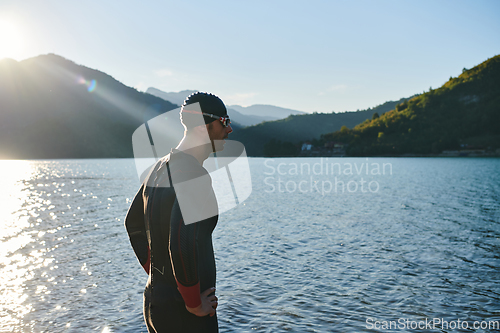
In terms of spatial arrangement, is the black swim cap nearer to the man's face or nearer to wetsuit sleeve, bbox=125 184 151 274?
the man's face

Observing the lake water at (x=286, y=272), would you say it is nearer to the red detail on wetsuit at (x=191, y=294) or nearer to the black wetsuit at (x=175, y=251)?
the black wetsuit at (x=175, y=251)

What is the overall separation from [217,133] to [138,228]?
4.07 feet

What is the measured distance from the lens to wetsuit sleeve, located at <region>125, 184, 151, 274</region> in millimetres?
3213

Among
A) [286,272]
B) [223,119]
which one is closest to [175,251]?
[223,119]

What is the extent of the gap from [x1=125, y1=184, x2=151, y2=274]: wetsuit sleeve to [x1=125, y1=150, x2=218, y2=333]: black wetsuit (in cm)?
28

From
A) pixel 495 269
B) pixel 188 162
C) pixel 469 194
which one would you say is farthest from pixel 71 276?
pixel 469 194

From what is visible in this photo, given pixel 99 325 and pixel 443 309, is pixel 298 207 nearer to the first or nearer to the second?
pixel 443 309

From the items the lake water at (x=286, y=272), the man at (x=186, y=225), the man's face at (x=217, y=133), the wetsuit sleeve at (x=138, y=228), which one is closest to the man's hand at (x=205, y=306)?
the man at (x=186, y=225)

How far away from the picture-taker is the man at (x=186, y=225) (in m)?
2.46

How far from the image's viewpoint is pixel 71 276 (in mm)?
11953

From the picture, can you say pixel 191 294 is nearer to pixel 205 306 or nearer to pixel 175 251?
pixel 205 306

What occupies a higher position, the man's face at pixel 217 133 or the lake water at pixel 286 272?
the man's face at pixel 217 133

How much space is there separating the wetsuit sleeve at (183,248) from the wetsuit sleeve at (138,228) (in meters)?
0.85

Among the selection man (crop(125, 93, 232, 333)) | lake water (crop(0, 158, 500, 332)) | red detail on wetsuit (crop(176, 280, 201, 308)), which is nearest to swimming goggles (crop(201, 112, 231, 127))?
man (crop(125, 93, 232, 333))
